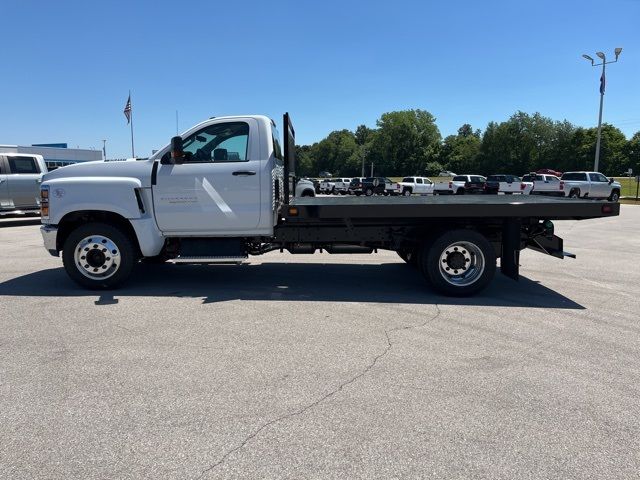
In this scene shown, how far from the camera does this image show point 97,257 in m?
6.36

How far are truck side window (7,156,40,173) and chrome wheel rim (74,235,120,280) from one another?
11.4 m

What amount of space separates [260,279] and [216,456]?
4.69 metres

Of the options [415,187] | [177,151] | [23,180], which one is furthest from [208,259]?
[415,187]

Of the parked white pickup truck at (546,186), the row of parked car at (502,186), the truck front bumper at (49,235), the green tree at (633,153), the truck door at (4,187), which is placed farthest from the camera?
the green tree at (633,153)

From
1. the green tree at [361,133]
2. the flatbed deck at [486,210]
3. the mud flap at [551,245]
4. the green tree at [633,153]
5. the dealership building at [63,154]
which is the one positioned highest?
the green tree at [361,133]

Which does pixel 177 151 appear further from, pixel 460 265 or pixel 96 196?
pixel 460 265

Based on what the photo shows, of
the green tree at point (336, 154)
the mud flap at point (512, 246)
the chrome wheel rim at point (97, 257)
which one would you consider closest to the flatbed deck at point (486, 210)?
the mud flap at point (512, 246)

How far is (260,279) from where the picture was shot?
7301 mm

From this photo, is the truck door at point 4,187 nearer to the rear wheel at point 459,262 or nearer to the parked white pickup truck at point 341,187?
the rear wheel at point 459,262

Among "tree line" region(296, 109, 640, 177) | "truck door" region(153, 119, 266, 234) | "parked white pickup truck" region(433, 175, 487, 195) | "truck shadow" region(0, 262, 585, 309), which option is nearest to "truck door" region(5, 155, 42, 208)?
"truck shadow" region(0, 262, 585, 309)

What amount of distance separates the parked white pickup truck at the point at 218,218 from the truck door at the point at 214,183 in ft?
0.05

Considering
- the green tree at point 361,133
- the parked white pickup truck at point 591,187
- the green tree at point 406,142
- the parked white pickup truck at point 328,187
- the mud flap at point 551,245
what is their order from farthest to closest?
the green tree at point 361,133, the green tree at point 406,142, the parked white pickup truck at point 328,187, the parked white pickup truck at point 591,187, the mud flap at point 551,245

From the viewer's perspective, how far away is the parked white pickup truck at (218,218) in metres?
6.18

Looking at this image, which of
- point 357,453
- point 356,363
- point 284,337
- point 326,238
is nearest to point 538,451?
point 357,453
